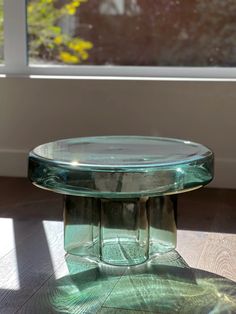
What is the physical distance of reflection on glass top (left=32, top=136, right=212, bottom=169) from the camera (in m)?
1.55

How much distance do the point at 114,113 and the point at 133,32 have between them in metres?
0.41

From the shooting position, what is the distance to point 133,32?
2814mm

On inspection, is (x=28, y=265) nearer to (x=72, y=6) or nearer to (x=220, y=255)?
(x=220, y=255)

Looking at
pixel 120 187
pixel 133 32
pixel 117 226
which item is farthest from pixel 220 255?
pixel 133 32

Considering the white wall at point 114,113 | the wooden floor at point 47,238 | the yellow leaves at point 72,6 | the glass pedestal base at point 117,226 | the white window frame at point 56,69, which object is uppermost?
the yellow leaves at point 72,6

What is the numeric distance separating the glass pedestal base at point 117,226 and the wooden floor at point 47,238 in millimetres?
96

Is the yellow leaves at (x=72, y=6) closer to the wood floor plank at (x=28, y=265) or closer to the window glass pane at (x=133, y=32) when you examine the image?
the window glass pane at (x=133, y=32)

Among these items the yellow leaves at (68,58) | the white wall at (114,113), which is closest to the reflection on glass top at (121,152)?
the white wall at (114,113)

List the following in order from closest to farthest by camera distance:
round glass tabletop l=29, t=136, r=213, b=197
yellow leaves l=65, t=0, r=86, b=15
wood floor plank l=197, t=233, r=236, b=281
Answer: round glass tabletop l=29, t=136, r=213, b=197 < wood floor plank l=197, t=233, r=236, b=281 < yellow leaves l=65, t=0, r=86, b=15

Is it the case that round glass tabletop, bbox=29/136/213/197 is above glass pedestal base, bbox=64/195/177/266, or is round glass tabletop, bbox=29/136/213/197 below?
above

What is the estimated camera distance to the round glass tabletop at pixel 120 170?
1.48 metres

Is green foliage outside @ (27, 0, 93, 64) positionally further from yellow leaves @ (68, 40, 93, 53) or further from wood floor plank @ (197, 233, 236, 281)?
wood floor plank @ (197, 233, 236, 281)

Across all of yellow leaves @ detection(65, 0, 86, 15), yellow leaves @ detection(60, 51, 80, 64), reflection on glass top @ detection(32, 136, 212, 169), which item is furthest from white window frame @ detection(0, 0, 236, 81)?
reflection on glass top @ detection(32, 136, 212, 169)

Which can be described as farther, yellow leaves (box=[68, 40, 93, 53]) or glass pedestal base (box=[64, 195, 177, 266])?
yellow leaves (box=[68, 40, 93, 53])
